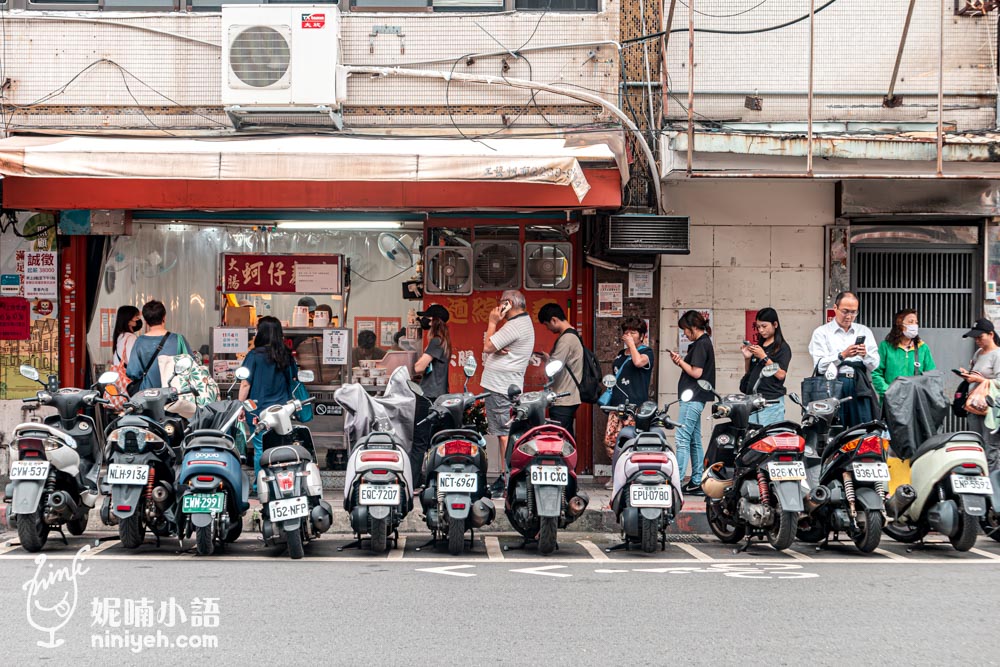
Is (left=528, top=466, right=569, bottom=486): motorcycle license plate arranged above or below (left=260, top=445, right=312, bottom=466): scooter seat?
below

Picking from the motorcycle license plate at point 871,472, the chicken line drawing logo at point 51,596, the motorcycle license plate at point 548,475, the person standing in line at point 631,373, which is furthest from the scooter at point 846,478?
the chicken line drawing logo at point 51,596

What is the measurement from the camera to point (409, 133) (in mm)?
12023

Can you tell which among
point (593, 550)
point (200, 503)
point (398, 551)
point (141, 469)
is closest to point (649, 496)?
point (593, 550)

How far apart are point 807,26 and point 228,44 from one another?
6.41m

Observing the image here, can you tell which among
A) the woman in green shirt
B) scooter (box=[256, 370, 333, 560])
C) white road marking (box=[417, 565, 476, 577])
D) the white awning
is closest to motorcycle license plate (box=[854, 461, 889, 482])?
white road marking (box=[417, 565, 476, 577])

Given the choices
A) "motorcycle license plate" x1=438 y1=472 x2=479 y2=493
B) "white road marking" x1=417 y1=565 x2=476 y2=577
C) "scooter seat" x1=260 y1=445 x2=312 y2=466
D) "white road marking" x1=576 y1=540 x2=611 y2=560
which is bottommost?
"white road marking" x1=576 y1=540 x2=611 y2=560

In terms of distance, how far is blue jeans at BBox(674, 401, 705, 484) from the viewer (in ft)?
36.9

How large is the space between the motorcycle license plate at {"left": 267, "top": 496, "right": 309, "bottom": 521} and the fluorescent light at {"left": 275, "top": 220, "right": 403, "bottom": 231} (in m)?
4.92

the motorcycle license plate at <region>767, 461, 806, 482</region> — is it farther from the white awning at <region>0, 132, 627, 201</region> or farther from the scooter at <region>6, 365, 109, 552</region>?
the scooter at <region>6, 365, 109, 552</region>

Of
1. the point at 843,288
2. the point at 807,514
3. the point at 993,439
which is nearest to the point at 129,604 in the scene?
the point at 807,514

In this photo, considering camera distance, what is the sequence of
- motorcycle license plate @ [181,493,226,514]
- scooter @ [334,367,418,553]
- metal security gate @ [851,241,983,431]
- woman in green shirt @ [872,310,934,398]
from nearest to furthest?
motorcycle license plate @ [181,493,226,514] → scooter @ [334,367,418,553] → woman in green shirt @ [872,310,934,398] → metal security gate @ [851,241,983,431]

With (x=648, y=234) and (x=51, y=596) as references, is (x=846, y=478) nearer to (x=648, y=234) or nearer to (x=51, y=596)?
(x=648, y=234)

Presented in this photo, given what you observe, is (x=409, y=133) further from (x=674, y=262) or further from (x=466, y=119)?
(x=674, y=262)

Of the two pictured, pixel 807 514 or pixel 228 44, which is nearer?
pixel 807 514
